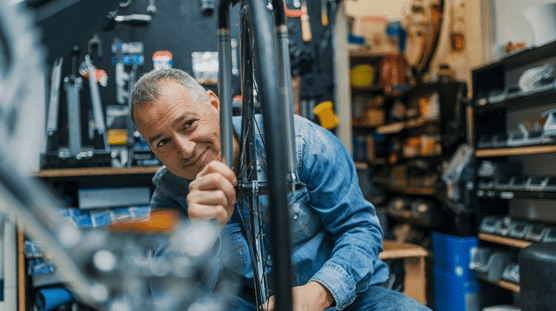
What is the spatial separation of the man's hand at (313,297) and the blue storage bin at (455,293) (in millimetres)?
2765

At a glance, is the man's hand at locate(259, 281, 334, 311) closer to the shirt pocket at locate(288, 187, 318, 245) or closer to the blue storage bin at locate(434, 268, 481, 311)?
the shirt pocket at locate(288, 187, 318, 245)

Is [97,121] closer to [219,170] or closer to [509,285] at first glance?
[219,170]

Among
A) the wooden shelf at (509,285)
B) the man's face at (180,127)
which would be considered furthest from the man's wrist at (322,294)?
the wooden shelf at (509,285)

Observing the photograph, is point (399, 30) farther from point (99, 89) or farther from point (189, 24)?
point (99, 89)

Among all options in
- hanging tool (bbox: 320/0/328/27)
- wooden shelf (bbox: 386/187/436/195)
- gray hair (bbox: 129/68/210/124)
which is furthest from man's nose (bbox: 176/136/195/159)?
wooden shelf (bbox: 386/187/436/195)

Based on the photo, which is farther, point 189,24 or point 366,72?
point 366,72

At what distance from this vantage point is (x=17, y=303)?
6.41ft

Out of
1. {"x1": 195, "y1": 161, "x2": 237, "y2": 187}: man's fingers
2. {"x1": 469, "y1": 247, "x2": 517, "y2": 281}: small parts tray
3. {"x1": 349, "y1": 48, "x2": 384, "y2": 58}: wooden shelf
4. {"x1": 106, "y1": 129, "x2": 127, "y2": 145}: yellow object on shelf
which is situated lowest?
{"x1": 469, "y1": 247, "x2": 517, "y2": 281}: small parts tray

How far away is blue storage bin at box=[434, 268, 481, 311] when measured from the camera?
10.2ft

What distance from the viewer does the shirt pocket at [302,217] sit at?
3.32 feet

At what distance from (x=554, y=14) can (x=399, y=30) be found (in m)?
2.84

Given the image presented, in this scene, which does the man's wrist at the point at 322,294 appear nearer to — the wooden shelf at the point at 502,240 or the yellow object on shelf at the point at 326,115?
the yellow object on shelf at the point at 326,115

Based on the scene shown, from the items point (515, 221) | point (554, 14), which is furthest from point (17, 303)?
point (554, 14)

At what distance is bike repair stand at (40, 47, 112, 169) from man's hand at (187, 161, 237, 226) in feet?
5.76
